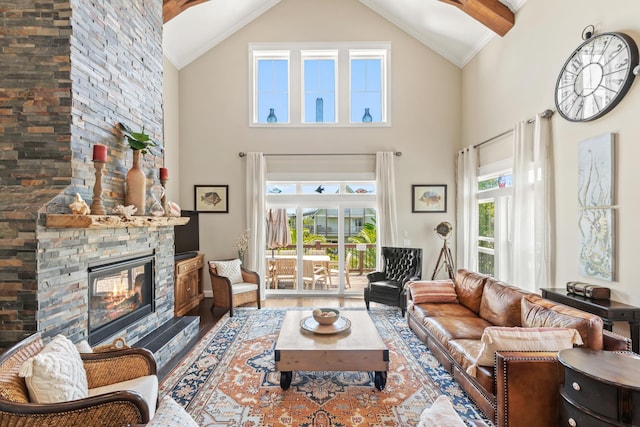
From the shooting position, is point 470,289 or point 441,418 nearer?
point 441,418

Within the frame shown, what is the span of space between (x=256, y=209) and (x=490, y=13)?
15.4ft

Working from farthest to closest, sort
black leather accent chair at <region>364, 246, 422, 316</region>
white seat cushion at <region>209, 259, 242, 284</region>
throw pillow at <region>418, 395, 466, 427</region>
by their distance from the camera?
white seat cushion at <region>209, 259, 242, 284</region>, black leather accent chair at <region>364, 246, 422, 316</region>, throw pillow at <region>418, 395, 466, 427</region>

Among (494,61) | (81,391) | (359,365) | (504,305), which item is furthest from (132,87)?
(494,61)

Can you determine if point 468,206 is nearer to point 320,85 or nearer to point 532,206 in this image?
point 532,206

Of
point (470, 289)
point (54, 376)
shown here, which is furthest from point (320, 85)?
point (54, 376)

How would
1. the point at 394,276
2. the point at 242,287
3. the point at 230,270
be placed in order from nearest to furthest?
the point at 242,287 < the point at 230,270 < the point at 394,276

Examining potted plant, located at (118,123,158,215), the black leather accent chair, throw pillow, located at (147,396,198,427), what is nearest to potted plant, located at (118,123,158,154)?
potted plant, located at (118,123,158,215)

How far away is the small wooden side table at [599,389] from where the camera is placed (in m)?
1.68

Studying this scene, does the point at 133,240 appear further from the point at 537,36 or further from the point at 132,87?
the point at 537,36

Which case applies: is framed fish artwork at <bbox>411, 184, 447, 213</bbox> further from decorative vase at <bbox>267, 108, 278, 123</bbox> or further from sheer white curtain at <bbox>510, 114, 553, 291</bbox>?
decorative vase at <bbox>267, 108, 278, 123</bbox>

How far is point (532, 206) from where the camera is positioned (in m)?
4.02

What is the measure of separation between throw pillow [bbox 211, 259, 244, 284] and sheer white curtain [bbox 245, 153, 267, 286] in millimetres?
557

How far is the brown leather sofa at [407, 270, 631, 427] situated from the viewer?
81.9 inches

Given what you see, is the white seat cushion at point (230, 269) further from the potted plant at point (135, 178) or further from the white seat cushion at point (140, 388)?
the white seat cushion at point (140, 388)
